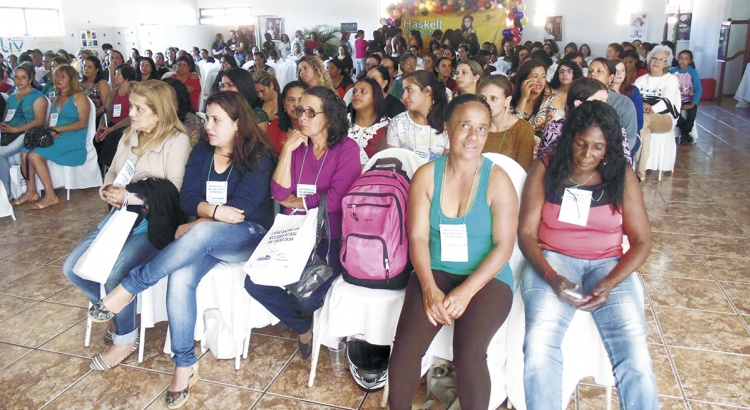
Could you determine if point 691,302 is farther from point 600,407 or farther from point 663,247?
point 600,407

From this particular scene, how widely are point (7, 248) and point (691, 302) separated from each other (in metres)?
4.38

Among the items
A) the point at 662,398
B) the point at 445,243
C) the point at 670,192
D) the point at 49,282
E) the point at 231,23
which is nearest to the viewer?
the point at 445,243

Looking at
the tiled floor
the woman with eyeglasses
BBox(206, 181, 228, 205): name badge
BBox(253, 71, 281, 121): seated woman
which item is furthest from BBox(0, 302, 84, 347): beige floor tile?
the woman with eyeglasses

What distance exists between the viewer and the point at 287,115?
3473 millimetres

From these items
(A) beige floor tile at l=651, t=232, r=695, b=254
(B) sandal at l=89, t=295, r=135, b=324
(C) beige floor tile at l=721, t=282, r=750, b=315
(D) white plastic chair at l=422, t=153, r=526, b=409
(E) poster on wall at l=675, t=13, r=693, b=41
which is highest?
(E) poster on wall at l=675, t=13, r=693, b=41

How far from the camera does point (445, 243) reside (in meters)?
2.15

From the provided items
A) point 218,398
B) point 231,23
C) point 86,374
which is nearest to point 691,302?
point 218,398

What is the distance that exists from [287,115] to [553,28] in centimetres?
1113

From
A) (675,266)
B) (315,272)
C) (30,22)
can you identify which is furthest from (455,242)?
(30,22)

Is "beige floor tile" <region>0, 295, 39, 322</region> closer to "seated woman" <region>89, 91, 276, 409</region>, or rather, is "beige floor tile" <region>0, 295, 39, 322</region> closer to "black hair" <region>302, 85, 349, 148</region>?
"seated woman" <region>89, 91, 276, 409</region>

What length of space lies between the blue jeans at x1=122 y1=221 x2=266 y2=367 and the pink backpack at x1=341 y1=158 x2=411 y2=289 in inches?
23.1

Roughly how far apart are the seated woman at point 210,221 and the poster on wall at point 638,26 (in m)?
12.0

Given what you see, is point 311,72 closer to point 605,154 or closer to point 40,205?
point 605,154

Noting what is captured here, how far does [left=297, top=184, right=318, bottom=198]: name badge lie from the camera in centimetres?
260
